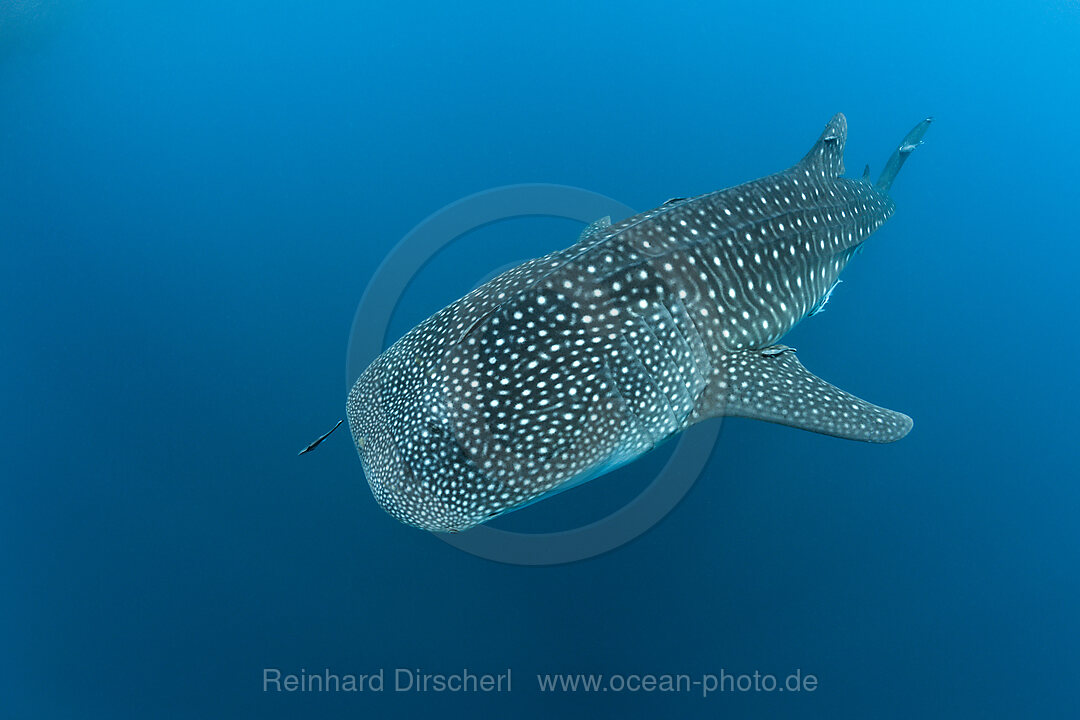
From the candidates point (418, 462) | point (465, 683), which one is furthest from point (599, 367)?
point (465, 683)

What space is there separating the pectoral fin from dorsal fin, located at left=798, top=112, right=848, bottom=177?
1.23 m

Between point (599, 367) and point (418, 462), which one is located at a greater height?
point (599, 367)

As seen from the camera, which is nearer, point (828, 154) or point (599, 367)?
point (599, 367)

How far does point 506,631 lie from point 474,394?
2.03 metres

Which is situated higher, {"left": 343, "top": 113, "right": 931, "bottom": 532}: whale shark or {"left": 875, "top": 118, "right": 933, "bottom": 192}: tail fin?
{"left": 875, "top": 118, "right": 933, "bottom": 192}: tail fin

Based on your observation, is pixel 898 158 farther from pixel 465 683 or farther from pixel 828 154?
pixel 465 683

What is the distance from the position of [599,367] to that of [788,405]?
92cm

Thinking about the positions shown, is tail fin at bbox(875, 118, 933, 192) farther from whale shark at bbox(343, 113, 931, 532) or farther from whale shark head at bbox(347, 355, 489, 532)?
whale shark head at bbox(347, 355, 489, 532)

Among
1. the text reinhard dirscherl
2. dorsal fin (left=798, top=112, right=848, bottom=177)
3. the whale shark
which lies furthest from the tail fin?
the text reinhard dirscherl

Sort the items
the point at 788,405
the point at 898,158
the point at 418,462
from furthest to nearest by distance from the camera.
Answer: the point at 898,158
the point at 788,405
the point at 418,462

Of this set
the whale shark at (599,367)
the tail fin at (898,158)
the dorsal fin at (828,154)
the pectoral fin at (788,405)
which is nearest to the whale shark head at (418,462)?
the whale shark at (599,367)

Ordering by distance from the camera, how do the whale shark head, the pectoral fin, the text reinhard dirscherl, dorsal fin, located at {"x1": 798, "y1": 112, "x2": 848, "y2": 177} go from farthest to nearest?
the text reinhard dirscherl
dorsal fin, located at {"x1": 798, "y1": 112, "x2": 848, "y2": 177}
the pectoral fin
the whale shark head

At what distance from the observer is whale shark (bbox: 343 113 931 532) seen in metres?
1.89

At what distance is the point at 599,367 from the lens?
1.96 meters
